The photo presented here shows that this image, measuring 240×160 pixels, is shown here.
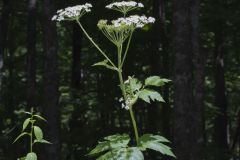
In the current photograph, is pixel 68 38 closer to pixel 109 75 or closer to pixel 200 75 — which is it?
pixel 109 75

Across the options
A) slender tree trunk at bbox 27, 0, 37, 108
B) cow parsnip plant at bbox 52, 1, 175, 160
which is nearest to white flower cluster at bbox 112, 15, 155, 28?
cow parsnip plant at bbox 52, 1, 175, 160

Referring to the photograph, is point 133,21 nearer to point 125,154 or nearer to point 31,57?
point 125,154

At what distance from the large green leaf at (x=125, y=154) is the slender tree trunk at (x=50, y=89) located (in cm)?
890

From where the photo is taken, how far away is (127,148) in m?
2.46

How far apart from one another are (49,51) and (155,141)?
9144 millimetres

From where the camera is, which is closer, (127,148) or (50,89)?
(127,148)

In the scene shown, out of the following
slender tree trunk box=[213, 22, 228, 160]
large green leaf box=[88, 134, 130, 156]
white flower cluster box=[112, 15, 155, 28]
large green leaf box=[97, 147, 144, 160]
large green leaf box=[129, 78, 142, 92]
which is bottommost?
slender tree trunk box=[213, 22, 228, 160]

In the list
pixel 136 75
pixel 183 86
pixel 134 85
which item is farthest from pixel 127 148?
pixel 136 75

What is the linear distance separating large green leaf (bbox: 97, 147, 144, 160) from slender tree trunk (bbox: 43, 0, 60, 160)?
8.90 metres

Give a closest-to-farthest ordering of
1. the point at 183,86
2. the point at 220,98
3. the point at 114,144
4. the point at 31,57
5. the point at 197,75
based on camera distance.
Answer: the point at 114,144
the point at 183,86
the point at 197,75
the point at 31,57
the point at 220,98

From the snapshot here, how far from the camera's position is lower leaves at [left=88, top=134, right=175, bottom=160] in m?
2.39

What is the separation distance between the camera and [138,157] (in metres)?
2.38

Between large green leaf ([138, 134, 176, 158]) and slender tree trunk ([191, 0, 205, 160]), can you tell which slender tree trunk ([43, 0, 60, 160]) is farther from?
large green leaf ([138, 134, 176, 158])

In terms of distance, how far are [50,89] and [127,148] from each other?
8.99 m
